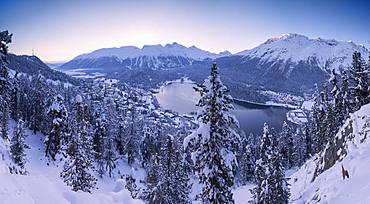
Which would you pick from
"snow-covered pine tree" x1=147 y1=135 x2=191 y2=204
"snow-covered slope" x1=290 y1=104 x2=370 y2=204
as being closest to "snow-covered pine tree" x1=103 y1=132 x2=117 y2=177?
"snow-covered pine tree" x1=147 y1=135 x2=191 y2=204

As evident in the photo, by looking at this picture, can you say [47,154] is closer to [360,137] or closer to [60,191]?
[60,191]

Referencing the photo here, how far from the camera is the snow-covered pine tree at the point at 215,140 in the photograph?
16.6 m

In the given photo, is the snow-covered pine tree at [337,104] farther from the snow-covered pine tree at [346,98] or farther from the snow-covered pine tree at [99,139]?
the snow-covered pine tree at [99,139]

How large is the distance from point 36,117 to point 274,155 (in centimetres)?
5437

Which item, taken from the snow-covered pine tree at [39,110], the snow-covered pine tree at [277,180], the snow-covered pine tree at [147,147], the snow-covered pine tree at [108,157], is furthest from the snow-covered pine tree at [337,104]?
the snow-covered pine tree at [39,110]

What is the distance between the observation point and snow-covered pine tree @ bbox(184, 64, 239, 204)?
16.6 m

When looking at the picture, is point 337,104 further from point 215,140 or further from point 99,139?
point 99,139

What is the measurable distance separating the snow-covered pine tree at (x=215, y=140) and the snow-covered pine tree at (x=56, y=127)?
3988 centimetres

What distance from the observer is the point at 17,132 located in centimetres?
4216

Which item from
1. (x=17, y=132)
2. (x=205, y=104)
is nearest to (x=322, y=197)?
(x=205, y=104)

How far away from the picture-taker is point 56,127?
2019 inches

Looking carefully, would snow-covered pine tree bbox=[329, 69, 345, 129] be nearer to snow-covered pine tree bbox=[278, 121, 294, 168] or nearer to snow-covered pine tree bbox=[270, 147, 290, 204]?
snow-covered pine tree bbox=[270, 147, 290, 204]

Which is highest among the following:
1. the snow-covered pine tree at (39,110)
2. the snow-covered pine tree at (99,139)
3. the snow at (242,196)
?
the snow-covered pine tree at (39,110)

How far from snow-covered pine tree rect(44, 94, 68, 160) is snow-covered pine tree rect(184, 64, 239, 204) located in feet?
131
